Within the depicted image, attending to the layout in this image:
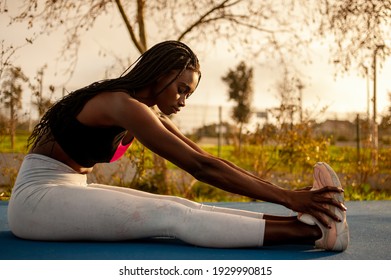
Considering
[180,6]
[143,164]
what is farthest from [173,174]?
[180,6]

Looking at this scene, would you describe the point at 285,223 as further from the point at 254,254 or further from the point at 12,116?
the point at 12,116

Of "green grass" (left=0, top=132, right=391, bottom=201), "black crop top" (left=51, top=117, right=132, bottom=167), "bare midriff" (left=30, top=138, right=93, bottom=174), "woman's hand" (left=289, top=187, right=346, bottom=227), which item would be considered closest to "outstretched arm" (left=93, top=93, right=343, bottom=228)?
"woman's hand" (left=289, top=187, right=346, bottom=227)

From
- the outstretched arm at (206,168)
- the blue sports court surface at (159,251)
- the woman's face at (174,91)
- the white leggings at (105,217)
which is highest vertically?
the woman's face at (174,91)

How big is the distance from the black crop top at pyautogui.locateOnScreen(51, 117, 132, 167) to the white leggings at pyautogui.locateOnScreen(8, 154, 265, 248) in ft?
0.34

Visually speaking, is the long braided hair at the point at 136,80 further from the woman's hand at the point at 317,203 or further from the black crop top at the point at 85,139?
the woman's hand at the point at 317,203

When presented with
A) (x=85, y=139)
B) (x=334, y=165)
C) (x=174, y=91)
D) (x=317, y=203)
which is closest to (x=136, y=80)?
(x=174, y=91)

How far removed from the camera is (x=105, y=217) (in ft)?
7.88

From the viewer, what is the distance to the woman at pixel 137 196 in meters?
2.29

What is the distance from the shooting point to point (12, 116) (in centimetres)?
660

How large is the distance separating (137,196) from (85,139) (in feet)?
1.15

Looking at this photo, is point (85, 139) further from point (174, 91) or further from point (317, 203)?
point (317, 203)

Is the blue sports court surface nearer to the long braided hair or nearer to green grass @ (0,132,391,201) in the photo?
→ the long braided hair

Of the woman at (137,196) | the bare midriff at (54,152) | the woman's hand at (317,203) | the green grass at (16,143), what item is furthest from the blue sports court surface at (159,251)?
the green grass at (16,143)

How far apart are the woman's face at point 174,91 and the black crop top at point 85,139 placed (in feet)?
0.78
